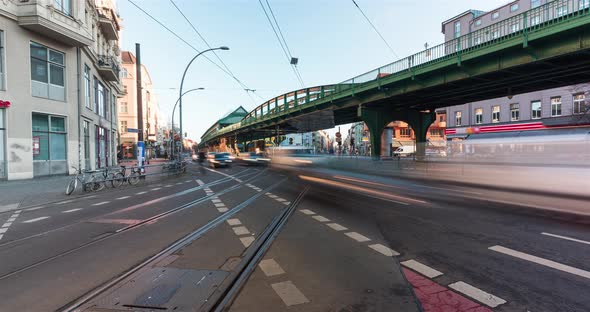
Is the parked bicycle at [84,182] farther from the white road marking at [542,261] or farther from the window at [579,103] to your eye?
the window at [579,103]

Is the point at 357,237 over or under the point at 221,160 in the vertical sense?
under

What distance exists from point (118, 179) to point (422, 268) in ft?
49.7

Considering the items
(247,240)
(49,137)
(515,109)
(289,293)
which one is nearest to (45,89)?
(49,137)

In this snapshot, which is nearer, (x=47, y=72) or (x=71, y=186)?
(x=71, y=186)

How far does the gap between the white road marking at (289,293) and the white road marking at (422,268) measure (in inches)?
64.4

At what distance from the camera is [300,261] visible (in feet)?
13.7

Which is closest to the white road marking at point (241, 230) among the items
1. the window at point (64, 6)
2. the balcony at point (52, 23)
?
the balcony at point (52, 23)

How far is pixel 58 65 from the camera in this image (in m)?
18.3

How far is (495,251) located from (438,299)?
7.12 ft

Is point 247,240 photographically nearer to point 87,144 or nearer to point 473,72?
point 473,72

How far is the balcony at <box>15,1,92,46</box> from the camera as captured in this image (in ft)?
52.2

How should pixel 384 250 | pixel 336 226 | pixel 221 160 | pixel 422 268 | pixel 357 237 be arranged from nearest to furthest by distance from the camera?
pixel 422 268
pixel 384 250
pixel 357 237
pixel 336 226
pixel 221 160

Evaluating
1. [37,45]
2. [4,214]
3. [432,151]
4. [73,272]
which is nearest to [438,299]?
[73,272]

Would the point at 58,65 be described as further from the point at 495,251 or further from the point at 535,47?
the point at 535,47
